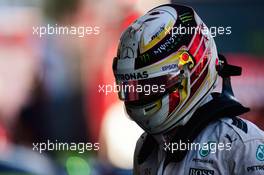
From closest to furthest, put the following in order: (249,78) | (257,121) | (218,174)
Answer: (218,174) < (257,121) < (249,78)

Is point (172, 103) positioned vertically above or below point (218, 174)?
above

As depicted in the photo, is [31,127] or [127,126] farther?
[31,127]

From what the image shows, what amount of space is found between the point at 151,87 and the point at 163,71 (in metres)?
0.04

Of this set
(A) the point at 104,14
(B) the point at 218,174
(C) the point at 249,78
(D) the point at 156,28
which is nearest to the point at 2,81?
(A) the point at 104,14

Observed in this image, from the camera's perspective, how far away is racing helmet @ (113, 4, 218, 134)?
1.15 meters

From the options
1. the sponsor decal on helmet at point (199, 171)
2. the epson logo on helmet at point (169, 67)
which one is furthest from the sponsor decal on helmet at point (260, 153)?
the epson logo on helmet at point (169, 67)

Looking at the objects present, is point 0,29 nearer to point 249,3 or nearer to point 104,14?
point 104,14

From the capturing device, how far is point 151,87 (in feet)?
3.79

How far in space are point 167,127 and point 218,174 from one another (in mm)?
134

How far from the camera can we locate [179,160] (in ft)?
3.76

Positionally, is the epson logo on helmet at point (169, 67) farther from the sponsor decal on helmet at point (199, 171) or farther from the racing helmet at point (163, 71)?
the sponsor decal on helmet at point (199, 171)

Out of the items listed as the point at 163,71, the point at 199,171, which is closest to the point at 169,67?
the point at 163,71

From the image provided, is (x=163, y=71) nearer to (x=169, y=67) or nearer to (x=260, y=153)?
(x=169, y=67)

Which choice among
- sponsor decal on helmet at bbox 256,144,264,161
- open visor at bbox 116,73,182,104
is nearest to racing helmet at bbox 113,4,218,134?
open visor at bbox 116,73,182,104
